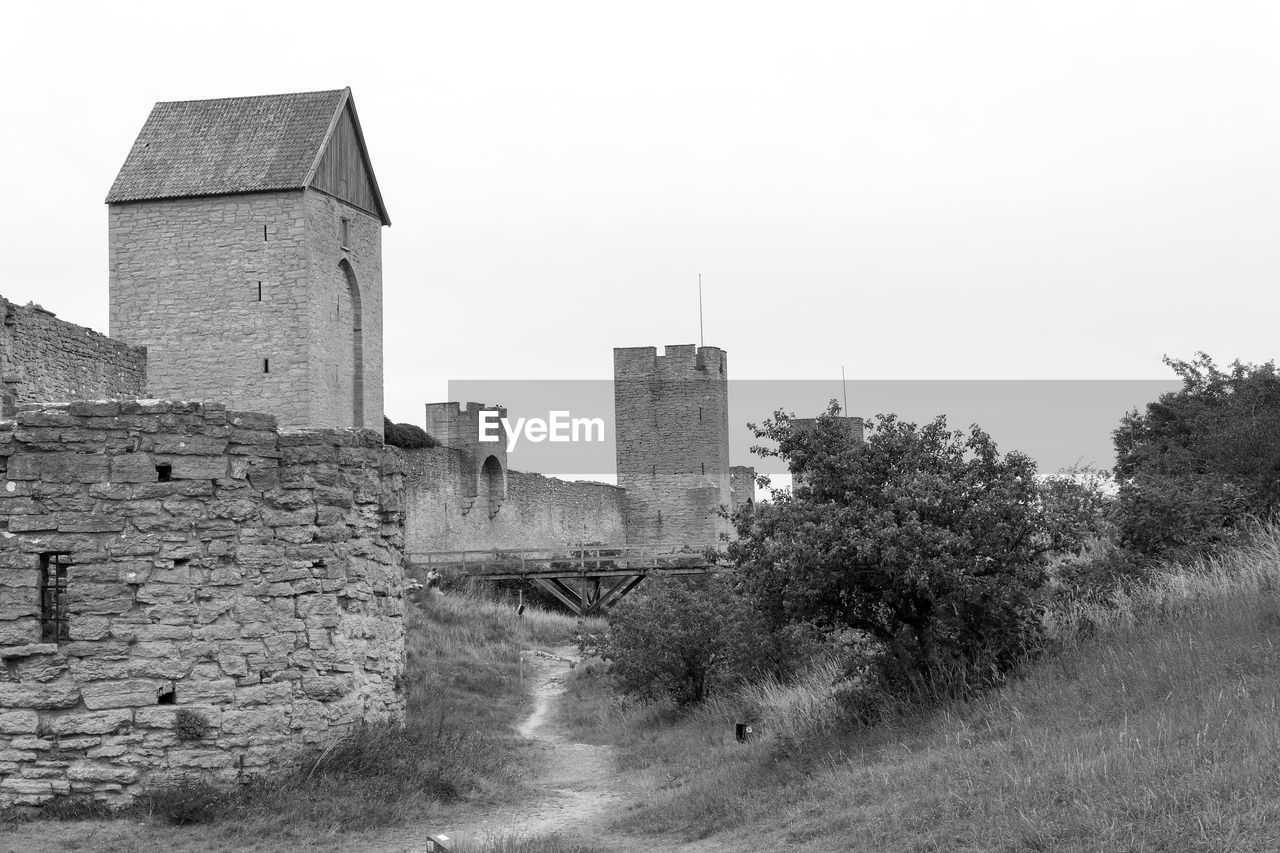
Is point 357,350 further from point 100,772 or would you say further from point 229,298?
point 100,772

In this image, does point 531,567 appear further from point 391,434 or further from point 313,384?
point 391,434

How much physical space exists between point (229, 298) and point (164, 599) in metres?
19.6

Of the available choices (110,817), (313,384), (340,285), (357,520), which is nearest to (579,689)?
(357,520)

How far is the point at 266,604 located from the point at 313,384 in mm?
18783

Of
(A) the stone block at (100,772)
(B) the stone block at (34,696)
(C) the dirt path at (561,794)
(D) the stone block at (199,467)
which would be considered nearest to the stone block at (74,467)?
(D) the stone block at (199,467)

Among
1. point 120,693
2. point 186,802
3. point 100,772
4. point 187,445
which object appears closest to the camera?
point 186,802

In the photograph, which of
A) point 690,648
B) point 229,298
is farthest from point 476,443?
point 690,648

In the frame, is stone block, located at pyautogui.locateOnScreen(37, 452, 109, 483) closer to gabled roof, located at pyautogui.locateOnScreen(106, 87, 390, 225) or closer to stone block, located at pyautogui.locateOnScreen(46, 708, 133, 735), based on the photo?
stone block, located at pyautogui.locateOnScreen(46, 708, 133, 735)

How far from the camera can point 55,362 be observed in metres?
16.2

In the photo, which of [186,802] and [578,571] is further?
[578,571]

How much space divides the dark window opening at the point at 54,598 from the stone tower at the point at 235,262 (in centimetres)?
1824

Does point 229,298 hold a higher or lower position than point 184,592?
higher

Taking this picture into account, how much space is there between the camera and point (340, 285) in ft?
94.1

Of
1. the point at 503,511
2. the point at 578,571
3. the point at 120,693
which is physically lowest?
the point at 578,571
